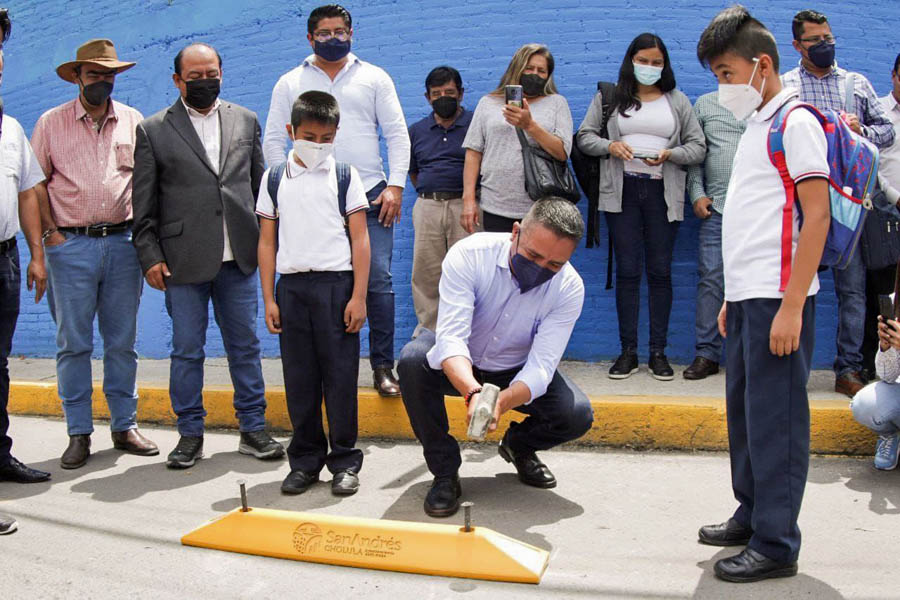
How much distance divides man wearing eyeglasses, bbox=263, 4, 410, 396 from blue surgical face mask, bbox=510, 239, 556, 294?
1.41 metres

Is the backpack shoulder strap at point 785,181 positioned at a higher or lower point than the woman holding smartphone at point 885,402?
higher

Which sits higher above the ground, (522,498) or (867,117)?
(867,117)

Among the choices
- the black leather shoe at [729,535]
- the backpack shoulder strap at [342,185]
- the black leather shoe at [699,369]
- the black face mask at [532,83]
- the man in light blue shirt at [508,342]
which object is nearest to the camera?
the black leather shoe at [729,535]

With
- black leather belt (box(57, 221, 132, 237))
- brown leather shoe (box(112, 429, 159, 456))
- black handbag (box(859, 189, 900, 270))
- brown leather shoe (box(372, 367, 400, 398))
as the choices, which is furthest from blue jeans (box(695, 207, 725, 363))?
A: black leather belt (box(57, 221, 132, 237))

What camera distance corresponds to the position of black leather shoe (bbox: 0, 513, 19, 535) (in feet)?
12.7

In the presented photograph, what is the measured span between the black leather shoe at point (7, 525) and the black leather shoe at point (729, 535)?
9.44ft

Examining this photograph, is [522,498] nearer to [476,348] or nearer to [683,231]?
[476,348]

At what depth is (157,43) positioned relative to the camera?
7086 mm

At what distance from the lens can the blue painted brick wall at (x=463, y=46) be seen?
5930 mm

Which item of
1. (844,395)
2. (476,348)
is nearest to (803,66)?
(844,395)

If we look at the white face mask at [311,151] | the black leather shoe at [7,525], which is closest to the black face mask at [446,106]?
the white face mask at [311,151]

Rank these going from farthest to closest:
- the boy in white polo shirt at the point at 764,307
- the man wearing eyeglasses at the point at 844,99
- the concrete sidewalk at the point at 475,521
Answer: the man wearing eyeglasses at the point at 844,99 < the concrete sidewalk at the point at 475,521 < the boy in white polo shirt at the point at 764,307

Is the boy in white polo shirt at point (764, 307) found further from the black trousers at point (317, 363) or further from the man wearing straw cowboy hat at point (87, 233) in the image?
the man wearing straw cowboy hat at point (87, 233)

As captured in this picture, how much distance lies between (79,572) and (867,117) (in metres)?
4.64
